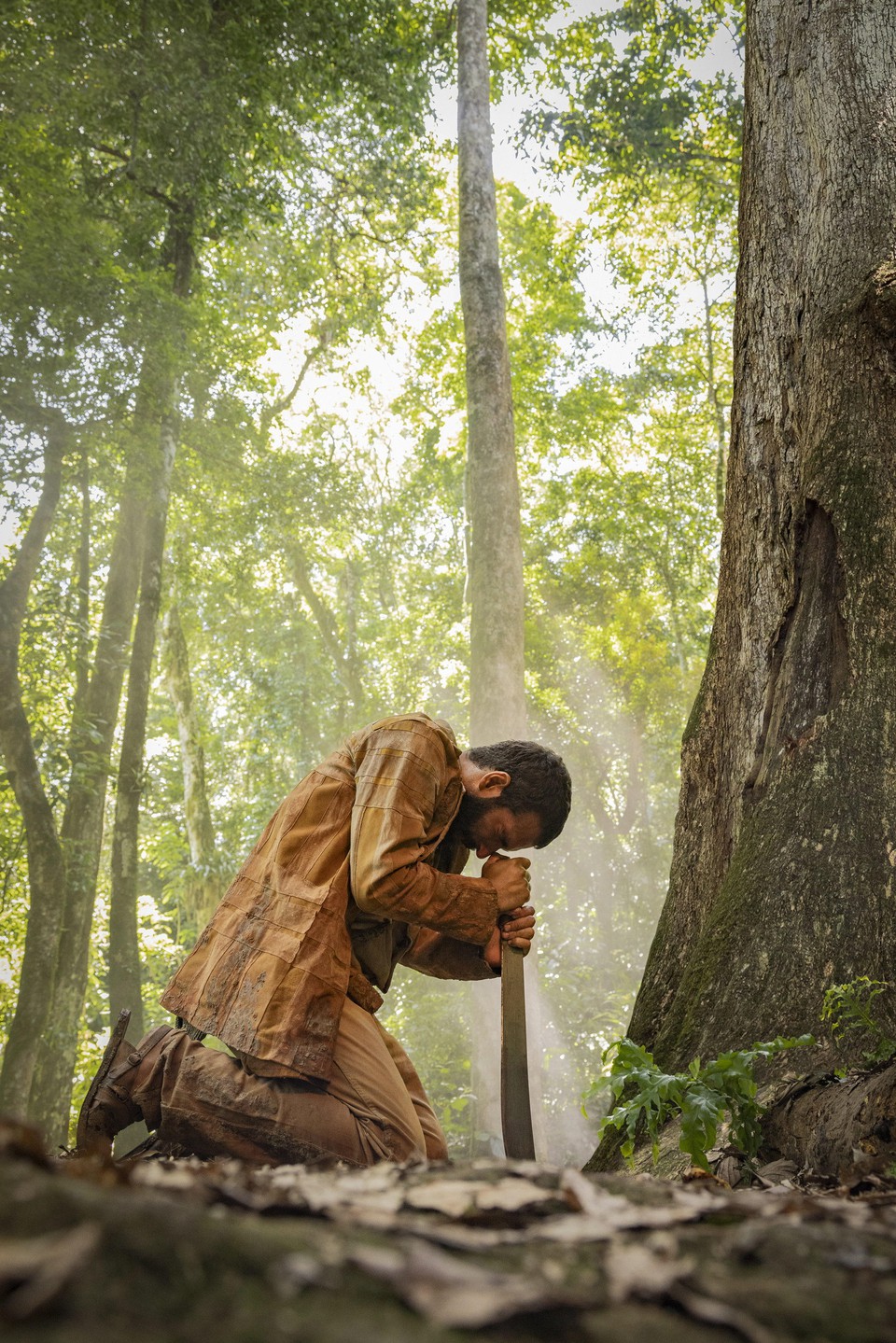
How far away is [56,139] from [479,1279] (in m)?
13.0

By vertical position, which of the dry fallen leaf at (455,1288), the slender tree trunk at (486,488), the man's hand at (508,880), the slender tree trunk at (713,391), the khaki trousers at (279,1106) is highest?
the slender tree trunk at (713,391)

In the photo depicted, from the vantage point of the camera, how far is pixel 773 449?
3.65 meters

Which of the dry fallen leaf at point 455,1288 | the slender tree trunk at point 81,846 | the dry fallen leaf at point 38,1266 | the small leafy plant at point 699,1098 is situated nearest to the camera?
the dry fallen leaf at point 38,1266

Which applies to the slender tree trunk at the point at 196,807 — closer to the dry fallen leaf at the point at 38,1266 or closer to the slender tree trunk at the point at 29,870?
the slender tree trunk at the point at 29,870

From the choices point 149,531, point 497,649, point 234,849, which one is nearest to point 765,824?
point 497,649

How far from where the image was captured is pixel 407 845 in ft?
9.43

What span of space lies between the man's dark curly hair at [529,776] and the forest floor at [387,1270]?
2068 mm

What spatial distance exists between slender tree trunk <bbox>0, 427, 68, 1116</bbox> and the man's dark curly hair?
8320mm

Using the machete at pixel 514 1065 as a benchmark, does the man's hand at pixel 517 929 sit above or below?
above

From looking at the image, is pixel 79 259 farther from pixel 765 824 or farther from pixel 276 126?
pixel 765 824

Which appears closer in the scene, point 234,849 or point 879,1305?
point 879,1305

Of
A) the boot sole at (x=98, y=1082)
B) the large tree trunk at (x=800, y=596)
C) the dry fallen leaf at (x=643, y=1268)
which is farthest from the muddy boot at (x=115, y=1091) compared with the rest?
the dry fallen leaf at (x=643, y=1268)

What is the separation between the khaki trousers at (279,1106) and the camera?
9.16ft

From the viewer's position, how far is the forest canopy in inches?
410
